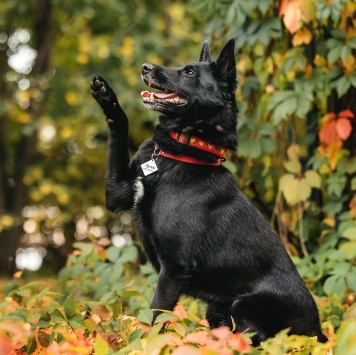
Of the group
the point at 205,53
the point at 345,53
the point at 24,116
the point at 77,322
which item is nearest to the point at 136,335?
the point at 77,322

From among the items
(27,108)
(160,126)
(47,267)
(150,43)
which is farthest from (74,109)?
(160,126)

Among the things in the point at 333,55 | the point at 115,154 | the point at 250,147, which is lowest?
the point at 250,147

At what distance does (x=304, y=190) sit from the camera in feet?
13.6

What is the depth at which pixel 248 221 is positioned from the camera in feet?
9.23

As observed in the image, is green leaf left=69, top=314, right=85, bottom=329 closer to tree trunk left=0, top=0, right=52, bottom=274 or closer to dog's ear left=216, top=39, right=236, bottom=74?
dog's ear left=216, top=39, right=236, bottom=74

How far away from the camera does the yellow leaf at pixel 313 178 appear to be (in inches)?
163

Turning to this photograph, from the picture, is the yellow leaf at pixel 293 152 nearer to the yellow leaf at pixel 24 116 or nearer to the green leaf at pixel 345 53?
the green leaf at pixel 345 53

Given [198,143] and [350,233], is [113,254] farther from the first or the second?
[350,233]

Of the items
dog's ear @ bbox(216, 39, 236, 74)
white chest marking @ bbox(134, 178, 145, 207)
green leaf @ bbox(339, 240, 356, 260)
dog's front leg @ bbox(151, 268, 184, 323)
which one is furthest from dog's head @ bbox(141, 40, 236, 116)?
green leaf @ bbox(339, 240, 356, 260)

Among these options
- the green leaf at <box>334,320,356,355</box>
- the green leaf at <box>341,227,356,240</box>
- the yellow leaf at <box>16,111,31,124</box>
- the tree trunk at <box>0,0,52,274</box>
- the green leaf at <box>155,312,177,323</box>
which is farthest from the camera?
the tree trunk at <box>0,0,52,274</box>

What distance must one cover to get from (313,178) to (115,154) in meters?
1.77

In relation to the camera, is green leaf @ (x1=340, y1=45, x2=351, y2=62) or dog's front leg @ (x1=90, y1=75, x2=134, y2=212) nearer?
dog's front leg @ (x1=90, y1=75, x2=134, y2=212)

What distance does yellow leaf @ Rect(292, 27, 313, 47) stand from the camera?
12.9 ft

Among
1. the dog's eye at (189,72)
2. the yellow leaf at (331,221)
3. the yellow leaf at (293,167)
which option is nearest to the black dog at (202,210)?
the dog's eye at (189,72)
